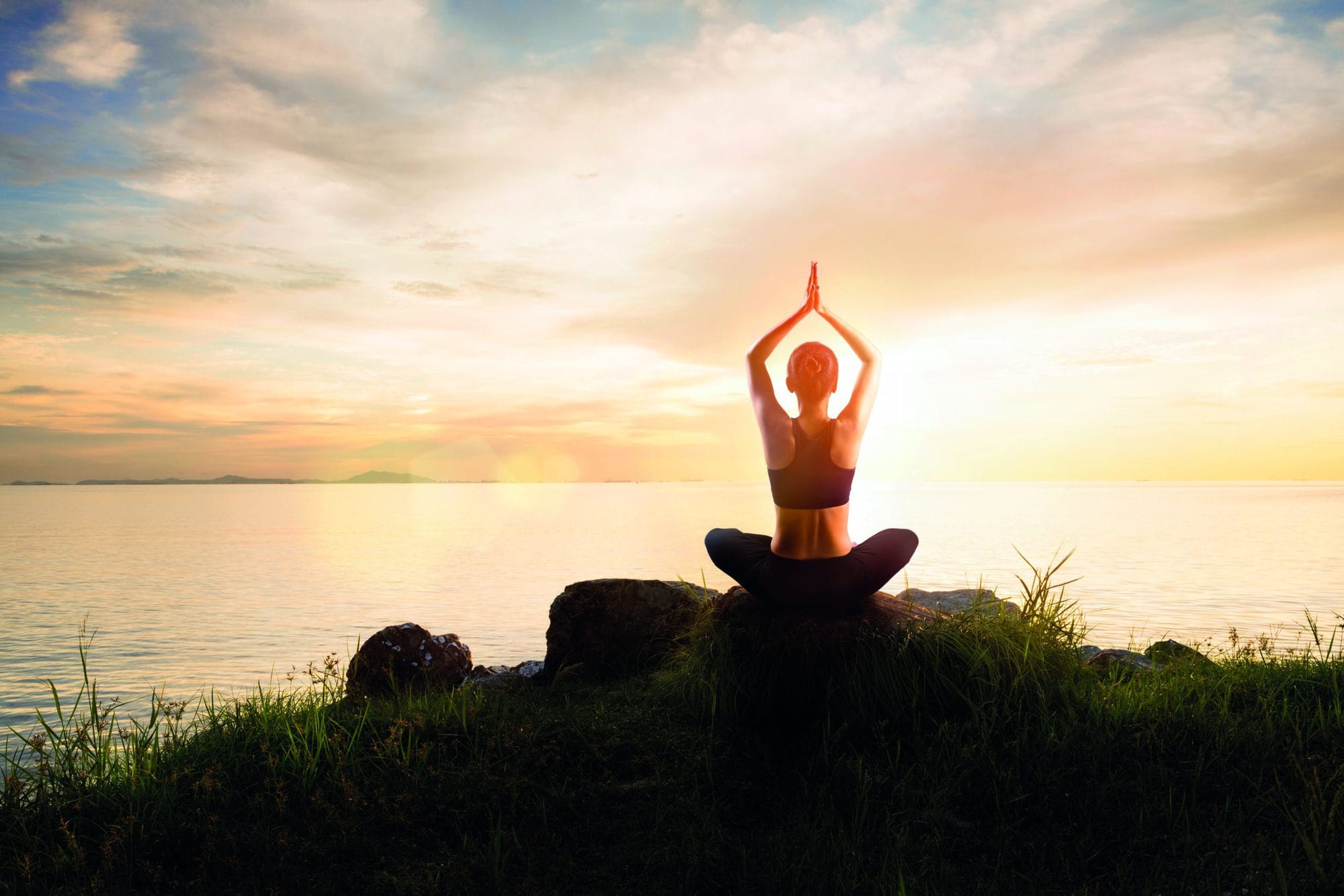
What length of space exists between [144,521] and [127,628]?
76.6 metres

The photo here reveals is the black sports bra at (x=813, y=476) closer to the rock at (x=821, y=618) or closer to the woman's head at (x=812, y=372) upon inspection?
the woman's head at (x=812, y=372)

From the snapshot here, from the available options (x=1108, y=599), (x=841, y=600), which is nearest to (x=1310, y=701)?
(x=841, y=600)

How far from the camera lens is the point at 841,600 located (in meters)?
7.55

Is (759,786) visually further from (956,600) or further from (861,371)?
(956,600)

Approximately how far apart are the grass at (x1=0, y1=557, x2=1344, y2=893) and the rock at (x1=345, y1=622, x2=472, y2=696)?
3043 millimetres

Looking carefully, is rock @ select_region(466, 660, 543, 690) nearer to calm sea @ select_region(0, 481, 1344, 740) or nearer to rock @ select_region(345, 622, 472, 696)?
rock @ select_region(345, 622, 472, 696)

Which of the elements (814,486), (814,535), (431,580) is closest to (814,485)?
(814,486)

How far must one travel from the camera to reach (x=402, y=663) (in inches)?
434

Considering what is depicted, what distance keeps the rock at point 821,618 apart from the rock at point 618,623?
2.15m

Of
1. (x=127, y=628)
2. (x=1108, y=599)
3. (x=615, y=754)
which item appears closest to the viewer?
(x=615, y=754)

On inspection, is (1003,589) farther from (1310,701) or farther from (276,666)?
(276,666)

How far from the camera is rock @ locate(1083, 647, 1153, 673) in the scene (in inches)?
350

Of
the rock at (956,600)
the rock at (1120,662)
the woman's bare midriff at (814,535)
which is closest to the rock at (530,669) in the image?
the woman's bare midriff at (814,535)

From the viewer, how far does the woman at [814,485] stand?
763cm
